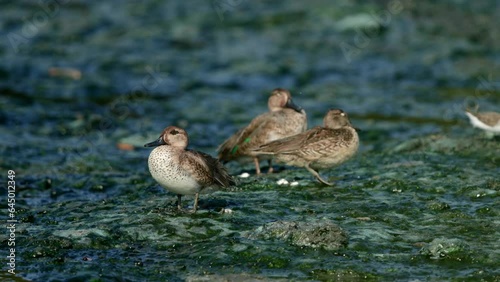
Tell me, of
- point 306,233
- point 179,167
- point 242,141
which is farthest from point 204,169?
point 242,141

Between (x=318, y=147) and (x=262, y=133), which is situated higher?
(x=262, y=133)

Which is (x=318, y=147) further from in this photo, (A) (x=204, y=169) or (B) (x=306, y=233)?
(B) (x=306, y=233)

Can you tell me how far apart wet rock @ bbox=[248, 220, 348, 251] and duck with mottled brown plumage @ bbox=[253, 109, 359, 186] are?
2144 mm

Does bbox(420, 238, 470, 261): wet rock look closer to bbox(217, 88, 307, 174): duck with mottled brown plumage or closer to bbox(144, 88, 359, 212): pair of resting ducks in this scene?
bbox(144, 88, 359, 212): pair of resting ducks

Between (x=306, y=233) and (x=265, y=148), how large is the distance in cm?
276

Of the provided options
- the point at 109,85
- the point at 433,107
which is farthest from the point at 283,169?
the point at 109,85

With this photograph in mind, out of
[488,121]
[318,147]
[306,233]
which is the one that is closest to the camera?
[306,233]

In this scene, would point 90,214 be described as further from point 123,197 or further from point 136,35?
point 136,35

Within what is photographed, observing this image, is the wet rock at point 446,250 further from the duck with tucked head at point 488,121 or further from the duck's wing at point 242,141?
the duck with tucked head at point 488,121

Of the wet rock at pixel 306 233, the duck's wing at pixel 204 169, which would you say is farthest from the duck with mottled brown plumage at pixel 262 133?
the wet rock at pixel 306 233

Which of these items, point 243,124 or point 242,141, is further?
point 243,124

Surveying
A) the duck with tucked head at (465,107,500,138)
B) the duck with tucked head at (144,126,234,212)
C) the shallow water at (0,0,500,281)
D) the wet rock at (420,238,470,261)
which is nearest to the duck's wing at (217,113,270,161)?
the shallow water at (0,0,500,281)

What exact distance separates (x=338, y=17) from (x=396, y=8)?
1.41 m

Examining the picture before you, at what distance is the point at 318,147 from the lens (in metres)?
11.2
